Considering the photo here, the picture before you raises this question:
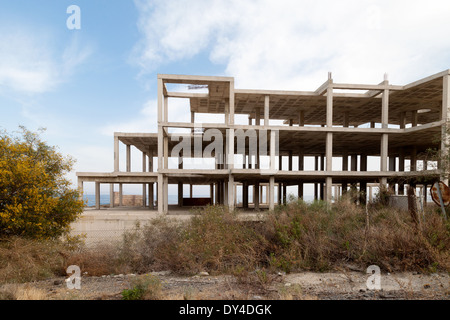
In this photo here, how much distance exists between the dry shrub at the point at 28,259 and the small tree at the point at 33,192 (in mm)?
669

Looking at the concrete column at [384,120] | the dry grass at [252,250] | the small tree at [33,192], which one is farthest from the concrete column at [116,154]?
the concrete column at [384,120]

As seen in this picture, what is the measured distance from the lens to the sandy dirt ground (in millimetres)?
5902

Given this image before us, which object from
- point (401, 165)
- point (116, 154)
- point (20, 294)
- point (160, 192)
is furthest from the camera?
point (401, 165)

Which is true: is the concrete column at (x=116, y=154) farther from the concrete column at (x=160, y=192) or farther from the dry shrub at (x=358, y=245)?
the dry shrub at (x=358, y=245)

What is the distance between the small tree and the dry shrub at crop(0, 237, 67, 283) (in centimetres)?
67

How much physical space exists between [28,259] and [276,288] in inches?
326

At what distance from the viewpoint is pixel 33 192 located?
9836mm

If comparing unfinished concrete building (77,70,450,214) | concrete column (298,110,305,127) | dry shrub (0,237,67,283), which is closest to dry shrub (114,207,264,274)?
dry shrub (0,237,67,283)

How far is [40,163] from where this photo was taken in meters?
10.6

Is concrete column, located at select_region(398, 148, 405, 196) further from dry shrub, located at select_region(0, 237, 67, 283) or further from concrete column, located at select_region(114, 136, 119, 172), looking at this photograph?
dry shrub, located at select_region(0, 237, 67, 283)

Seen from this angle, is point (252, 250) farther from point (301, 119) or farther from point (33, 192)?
point (301, 119)

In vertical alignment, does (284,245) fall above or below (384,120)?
below

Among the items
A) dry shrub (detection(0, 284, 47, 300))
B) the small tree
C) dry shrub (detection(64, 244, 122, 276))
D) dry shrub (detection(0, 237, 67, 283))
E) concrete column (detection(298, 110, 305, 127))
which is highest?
concrete column (detection(298, 110, 305, 127))

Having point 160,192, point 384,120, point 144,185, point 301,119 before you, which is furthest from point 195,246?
point 144,185
